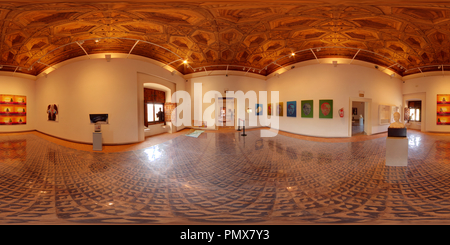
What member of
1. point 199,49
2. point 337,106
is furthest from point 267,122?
point 199,49

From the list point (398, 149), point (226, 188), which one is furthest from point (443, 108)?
point (226, 188)

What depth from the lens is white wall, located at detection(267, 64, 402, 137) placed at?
622cm

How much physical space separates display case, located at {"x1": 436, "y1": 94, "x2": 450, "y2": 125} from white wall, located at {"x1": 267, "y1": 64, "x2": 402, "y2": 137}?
0.91 meters

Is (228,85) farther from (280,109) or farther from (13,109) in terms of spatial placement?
(13,109)

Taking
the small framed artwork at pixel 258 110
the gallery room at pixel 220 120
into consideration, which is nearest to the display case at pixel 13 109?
the gallery room at pixel 220 120

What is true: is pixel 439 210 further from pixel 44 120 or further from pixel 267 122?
pixel 44 120

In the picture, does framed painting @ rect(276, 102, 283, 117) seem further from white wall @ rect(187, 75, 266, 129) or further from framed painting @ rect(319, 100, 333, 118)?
framed painting @ rect(319, 100, 333, 118)

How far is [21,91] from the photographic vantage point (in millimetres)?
5672

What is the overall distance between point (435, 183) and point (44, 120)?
11.1m

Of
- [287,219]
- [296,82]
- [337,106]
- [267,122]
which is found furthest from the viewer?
[267,122]

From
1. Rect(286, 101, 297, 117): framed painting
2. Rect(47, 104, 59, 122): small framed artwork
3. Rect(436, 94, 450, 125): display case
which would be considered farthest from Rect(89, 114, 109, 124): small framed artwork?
Rect(436, 94, 450, 125): display case

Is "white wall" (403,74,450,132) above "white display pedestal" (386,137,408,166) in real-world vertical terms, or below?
above

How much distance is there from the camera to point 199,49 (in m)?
6.22

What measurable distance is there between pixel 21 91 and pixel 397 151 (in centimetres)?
1211
